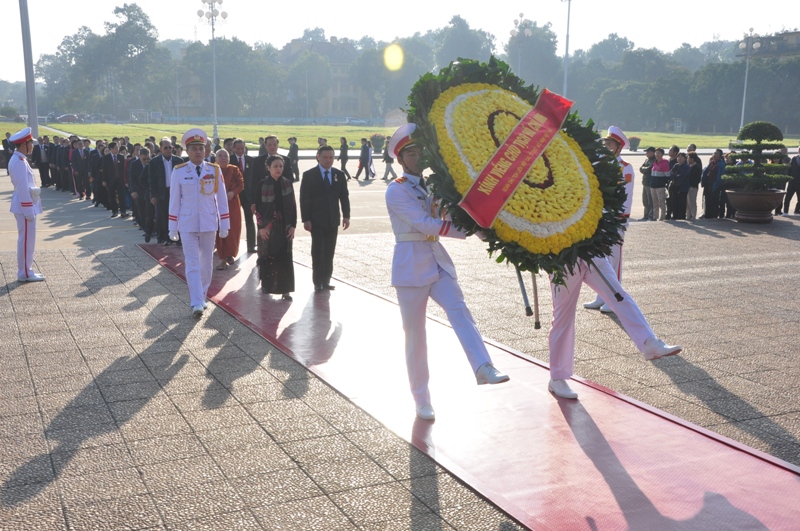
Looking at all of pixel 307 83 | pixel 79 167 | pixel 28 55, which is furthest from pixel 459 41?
pixel 79 167

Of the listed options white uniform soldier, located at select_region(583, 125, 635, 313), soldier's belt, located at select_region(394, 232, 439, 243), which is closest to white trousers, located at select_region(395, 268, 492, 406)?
soldier's belt, located at select_region(394, 232, 439, 243)

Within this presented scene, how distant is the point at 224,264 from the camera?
450 inches

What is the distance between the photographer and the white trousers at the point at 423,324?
198 inches

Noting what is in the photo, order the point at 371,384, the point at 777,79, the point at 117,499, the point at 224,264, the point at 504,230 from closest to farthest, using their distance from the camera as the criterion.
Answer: the point at 117,499 < the point at 504,230 < the point at 371,384 < the point at 224,264 < the point at 777,79

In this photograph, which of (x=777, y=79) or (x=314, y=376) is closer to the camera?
(x=314, y=376)

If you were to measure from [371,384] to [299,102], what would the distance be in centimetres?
11166

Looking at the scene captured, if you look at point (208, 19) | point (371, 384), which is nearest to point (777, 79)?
point (208, 19)

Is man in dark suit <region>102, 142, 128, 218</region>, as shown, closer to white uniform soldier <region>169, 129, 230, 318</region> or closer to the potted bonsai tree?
white uniform soldier <region>169, 129, 230, 318</region>

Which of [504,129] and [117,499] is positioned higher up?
[504,129]

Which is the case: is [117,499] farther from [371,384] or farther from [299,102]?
[299,102]

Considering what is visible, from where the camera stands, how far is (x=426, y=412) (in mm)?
5320

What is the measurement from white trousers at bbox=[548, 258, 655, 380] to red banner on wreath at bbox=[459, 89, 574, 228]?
1140 mm

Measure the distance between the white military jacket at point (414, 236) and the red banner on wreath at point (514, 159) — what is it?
0.46 m

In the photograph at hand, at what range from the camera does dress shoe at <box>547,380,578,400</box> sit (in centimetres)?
569
